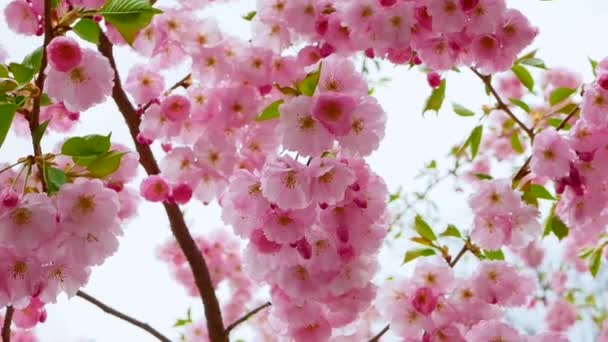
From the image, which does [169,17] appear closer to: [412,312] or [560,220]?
[412,312]

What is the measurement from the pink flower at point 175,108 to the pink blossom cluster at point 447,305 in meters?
0.52

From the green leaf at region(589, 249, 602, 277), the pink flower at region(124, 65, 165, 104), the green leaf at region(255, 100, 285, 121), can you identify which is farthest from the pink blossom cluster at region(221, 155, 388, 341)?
the green leaf at region(589, 249, 602, 277)

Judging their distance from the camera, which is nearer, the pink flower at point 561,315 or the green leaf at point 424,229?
the green leaf at point 424,229

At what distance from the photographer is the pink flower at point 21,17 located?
132cm

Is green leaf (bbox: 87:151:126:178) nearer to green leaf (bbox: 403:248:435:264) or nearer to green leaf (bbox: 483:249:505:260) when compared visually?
green leaf (bbox: 403:248:435:264)

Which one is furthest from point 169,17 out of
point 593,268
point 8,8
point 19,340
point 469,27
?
point 593,268

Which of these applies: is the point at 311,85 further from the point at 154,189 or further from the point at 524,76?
the point at 524,76

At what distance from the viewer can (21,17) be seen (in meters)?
1.33

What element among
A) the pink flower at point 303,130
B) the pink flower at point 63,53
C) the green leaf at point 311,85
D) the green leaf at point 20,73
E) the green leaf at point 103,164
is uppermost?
the green leaf at point 20,73

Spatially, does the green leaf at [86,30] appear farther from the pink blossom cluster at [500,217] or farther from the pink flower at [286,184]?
the pink blossom cluster at [500,217]

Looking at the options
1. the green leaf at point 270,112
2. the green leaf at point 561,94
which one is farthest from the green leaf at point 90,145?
the green leaf at point 561,94

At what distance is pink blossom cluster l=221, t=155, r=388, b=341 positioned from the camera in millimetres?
1002

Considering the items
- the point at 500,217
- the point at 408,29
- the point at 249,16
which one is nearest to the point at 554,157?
the point at 500,217

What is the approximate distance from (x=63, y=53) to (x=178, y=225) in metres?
0.59
